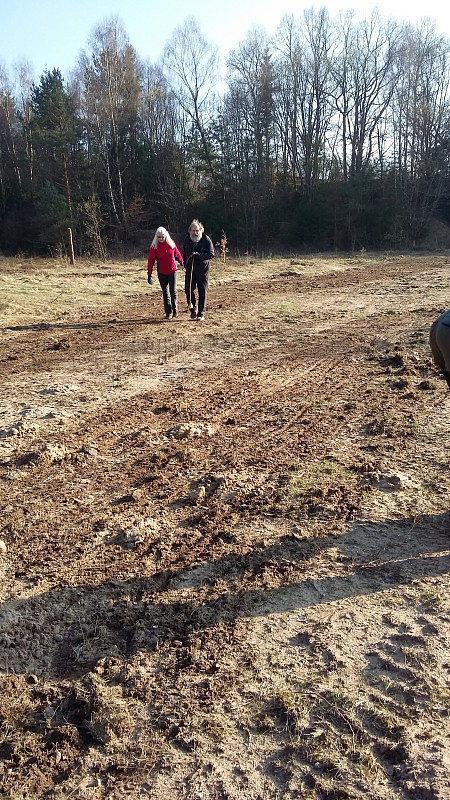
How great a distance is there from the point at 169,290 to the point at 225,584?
27.8ft

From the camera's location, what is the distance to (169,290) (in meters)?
11.1

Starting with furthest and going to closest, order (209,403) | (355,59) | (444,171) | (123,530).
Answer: (355,59), (444,171), (209,403), (123,530)

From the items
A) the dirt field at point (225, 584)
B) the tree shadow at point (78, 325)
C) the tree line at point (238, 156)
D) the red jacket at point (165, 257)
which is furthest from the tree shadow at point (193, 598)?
the tree line at point (238, 156)

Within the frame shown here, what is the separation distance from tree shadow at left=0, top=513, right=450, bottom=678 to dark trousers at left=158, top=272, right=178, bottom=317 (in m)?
7.68

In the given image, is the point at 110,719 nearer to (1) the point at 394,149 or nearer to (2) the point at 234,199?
(2) the point at 234,199

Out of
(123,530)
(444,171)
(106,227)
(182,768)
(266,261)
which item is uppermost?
(444,171)

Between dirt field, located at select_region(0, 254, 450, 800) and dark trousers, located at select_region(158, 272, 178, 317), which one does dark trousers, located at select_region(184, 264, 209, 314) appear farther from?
dirt field, located at select_region(0, 254, 450, 800)

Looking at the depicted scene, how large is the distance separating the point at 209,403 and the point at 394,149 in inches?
1646

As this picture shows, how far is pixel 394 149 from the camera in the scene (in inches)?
1634

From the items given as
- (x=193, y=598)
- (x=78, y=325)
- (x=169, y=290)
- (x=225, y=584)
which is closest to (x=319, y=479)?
(x=225, y=584)

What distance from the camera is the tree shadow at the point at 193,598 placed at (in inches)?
118

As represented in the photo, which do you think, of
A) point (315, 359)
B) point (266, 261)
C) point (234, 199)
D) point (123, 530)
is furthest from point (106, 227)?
point (123, 530)

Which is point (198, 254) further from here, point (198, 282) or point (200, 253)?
point (198, 282)

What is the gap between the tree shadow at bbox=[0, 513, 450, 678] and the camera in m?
3.00
